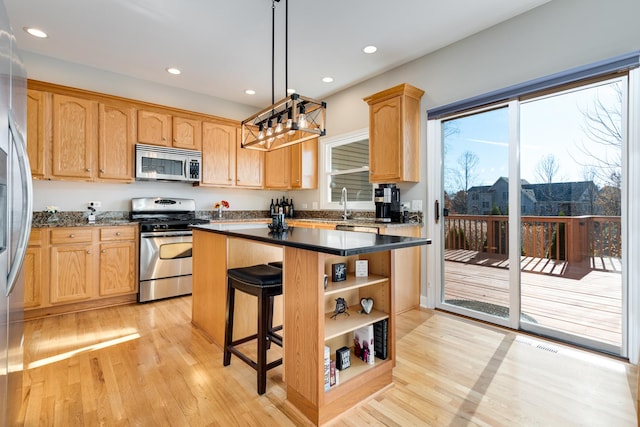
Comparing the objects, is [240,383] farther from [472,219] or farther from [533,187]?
[533,187]

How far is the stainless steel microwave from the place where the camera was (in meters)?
3.87

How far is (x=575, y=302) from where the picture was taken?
8.41ft

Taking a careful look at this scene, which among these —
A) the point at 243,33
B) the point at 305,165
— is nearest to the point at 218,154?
the point at 305,165

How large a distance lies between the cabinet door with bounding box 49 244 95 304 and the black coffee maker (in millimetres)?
3232

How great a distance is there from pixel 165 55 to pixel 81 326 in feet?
9.72

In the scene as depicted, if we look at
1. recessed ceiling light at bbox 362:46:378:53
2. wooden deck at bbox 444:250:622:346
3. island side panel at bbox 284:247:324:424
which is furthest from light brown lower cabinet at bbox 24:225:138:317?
wooden deck at bbox 444:250:622:346

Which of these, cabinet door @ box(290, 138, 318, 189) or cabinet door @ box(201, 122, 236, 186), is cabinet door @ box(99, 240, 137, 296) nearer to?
cabinet door @ box(201, 122, 236, 186)

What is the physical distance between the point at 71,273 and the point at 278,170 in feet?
9.85

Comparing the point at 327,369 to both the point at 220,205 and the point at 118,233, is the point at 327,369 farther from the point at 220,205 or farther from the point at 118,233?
the point at 220,205

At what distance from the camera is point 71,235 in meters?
3.24

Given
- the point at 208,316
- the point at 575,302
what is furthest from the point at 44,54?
the point at 575,302

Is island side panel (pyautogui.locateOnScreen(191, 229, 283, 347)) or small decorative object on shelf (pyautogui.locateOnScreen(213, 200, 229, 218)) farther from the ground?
small decorative object on shelf (pyautogui.locateOnScreen(213, 200, 229, 218))

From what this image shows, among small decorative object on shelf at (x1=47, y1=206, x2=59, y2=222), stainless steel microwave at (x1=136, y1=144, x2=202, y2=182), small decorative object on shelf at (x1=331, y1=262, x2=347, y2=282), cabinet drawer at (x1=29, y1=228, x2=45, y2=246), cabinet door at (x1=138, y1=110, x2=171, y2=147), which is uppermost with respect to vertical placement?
cabinet door at (x1=138, y1=110, x2=171, y2=147)

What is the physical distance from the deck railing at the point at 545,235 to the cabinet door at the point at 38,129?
4.41 metres
